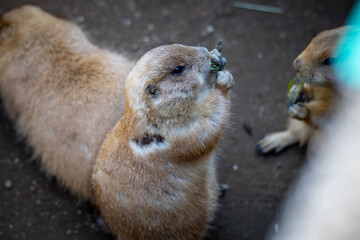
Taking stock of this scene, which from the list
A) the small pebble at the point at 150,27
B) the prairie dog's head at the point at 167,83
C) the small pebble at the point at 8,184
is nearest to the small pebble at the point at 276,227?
Answer: the prairie dog's head at the point at 167,83

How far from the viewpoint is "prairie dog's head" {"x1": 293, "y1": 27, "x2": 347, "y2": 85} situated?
8.95ft

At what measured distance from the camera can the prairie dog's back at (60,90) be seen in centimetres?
312

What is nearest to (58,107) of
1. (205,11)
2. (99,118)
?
(99,118)

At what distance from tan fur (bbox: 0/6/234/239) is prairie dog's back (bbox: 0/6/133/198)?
10 mm

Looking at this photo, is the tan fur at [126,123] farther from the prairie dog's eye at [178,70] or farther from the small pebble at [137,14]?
the small pebble at [137,14]

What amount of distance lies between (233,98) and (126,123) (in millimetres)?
1955

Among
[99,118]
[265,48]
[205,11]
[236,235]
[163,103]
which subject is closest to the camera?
[163,103]

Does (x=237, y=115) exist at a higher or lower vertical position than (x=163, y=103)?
lower

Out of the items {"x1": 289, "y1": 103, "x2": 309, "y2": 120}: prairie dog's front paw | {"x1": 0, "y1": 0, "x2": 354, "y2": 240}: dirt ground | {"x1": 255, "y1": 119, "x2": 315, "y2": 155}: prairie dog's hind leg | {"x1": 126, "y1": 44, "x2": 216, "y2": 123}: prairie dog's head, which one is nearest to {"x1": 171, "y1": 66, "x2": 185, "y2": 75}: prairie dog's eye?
{"x1": 126, "y1": 44, "x2": 216, "y2": 123}: prairie dog's head

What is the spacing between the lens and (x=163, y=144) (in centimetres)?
260

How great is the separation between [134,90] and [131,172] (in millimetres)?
634

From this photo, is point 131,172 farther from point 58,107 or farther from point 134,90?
point 58,107

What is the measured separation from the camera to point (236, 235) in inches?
134

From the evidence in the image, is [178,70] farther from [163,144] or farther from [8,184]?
[8,184]
